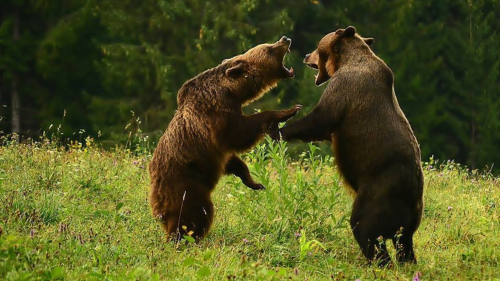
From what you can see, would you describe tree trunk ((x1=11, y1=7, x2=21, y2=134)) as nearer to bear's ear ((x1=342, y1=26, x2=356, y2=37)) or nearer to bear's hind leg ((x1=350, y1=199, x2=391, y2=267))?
bear's ear ((x1=342, y1=26, x2=356, y2=37))

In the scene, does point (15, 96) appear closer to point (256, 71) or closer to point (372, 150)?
point (256, 71)

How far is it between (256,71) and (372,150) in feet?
4.54

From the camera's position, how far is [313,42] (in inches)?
977

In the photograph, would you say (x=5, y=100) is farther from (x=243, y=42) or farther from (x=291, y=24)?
(x=291, y=24)

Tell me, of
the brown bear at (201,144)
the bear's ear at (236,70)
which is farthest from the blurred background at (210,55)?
the brown bear at (201,144)

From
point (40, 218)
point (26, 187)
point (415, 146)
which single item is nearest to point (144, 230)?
point (40, 218)

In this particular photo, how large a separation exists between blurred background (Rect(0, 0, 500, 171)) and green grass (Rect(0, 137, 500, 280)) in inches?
605

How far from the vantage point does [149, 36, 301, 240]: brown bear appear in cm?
576

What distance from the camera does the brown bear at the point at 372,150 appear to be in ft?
18.0

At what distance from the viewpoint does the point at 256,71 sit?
21.1 ft

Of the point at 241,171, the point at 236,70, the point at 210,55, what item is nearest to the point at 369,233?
the point at 241,171

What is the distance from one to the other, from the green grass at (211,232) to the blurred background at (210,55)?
1538 centimetres

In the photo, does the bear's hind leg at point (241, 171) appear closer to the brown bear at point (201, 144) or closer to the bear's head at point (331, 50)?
the brown bear at point (201, 144)

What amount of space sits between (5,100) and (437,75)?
14.5m
